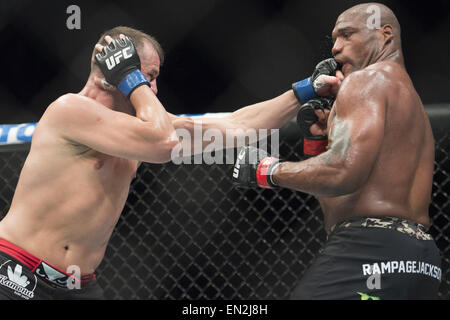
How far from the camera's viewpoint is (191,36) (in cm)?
350

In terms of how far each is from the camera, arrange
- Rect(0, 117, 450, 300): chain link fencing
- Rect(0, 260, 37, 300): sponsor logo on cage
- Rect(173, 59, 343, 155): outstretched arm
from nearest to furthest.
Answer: Rect(0, 260, 37, 300): sponsor logo on cage
Rect(173, 59, 343, 155): outstretched arm
Rect(0, 117, 450, 300): chain link fencing

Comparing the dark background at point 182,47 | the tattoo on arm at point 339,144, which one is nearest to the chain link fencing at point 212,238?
the dark background at point 182,47

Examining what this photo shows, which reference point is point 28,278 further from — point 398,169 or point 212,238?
point 212,238

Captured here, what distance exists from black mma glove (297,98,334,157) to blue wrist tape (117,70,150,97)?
564 mm

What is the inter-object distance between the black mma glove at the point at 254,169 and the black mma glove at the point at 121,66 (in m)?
0.41

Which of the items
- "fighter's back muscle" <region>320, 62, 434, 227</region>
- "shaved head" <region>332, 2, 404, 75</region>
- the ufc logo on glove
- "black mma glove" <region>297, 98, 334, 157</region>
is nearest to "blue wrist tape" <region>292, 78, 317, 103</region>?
"black mma glove" <region>297, 98, 334, 157</region>

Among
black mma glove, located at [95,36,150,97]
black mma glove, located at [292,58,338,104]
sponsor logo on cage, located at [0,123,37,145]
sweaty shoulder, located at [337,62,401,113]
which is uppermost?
black mma glove, located at [95,36,150,97]

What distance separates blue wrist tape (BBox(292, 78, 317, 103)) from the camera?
2.17 metres

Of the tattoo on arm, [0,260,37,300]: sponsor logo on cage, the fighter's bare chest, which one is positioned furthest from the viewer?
the fighter's bare chest

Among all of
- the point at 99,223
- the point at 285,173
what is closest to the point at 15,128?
the point at 99,223

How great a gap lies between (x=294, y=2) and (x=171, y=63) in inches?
33.0

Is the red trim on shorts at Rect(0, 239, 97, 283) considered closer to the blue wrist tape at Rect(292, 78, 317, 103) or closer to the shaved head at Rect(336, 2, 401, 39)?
the blue wrist tape at Rect(292, 78, 317, 103)

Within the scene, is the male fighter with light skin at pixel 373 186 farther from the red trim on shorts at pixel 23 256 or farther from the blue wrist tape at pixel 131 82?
the red trim on shorts at pixel 23 256

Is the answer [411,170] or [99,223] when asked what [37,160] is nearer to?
[99,223]
